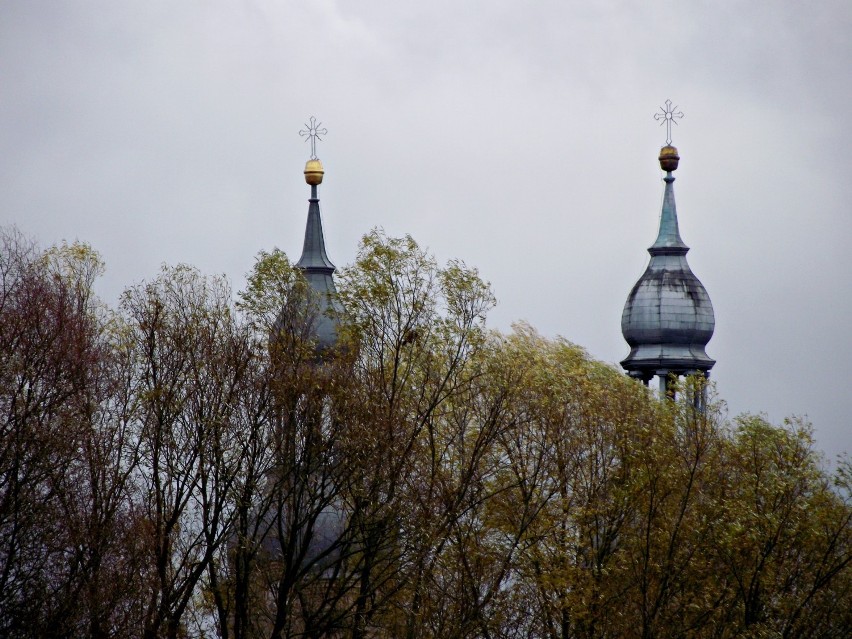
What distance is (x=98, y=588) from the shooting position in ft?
117

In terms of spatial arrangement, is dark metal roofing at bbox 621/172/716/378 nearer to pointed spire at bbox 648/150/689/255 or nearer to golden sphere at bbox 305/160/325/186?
pointed spire at bbox 648/150/689/255

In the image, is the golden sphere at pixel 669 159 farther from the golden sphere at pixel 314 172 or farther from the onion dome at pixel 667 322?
the golden sphere at pixel 314 172

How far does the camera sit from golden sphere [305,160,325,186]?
7175 cm

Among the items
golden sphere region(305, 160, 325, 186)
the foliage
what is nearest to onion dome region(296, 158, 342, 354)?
golden sphere region(305, 160, 325, 186)

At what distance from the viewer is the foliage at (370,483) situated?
117 feet

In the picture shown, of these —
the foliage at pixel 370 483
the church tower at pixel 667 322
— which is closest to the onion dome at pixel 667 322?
the church tower at pixel 667 322

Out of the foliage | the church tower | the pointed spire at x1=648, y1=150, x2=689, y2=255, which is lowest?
the foliage

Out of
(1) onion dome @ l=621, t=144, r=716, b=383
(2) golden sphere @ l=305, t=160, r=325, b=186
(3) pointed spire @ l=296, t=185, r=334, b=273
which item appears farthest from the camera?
(2) golden sphere @ l=305, t=160, r=325, b=186

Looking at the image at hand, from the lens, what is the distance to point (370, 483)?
117 ft

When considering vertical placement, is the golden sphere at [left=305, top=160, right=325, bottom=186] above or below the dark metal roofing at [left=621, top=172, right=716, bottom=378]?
above

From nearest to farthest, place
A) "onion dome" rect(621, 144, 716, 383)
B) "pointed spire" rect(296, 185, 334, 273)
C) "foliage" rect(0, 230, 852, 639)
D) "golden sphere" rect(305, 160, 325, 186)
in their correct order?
"foliage" rect(0, 230, 852, 639) → "onion dome" rect(621, 144, 716, 383) → "pointed spire" rect(296, 185, 334, 273) → "golden sphere" rect(305, 160, 325, 186)

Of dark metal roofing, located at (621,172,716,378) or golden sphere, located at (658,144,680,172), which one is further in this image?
golden sphere, located at (658,144,680,172)

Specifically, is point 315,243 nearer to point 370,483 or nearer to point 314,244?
point 314,244

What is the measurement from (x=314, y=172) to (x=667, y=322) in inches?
595
